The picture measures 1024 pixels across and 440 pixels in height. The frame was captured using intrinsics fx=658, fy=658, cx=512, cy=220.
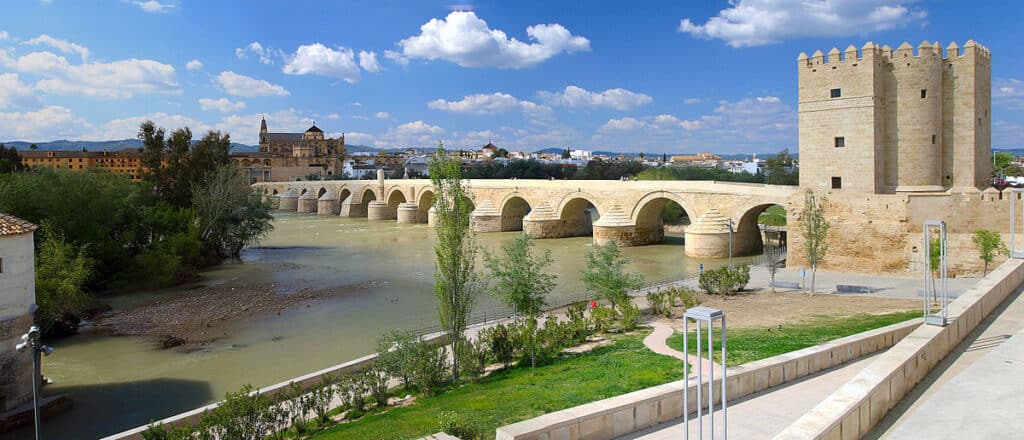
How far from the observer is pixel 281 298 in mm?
17516

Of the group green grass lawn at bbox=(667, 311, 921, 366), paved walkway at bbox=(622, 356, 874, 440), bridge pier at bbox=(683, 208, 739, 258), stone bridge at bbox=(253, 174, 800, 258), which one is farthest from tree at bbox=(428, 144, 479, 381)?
bridge pier at bbox=(683, 208, 739, 258)

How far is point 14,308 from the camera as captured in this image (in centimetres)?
886

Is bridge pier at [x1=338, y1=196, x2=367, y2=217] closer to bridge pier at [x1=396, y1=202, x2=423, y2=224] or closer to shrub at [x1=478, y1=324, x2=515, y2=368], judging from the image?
bridge pier at [x1=396, y1=202, x2=423, y2=224]

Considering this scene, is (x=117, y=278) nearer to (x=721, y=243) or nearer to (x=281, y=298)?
(x=281, y=298)

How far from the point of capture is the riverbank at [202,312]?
13.5 metres

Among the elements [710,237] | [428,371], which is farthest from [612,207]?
[428,371]

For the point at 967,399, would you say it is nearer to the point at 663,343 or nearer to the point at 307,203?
the point at 663,343

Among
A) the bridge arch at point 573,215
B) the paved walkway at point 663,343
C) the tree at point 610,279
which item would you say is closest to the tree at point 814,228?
the tree at point 610,279

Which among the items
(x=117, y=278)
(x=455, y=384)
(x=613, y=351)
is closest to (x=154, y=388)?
(x=455, y=384)

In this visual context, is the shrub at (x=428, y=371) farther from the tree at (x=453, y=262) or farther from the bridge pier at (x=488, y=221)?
the bridge pier at (x=488, y=221)

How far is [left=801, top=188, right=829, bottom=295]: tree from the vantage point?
594 inches

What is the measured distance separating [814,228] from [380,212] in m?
37.1

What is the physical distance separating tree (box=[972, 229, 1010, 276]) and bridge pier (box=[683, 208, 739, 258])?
8.23m

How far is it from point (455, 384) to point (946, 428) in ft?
19.9
